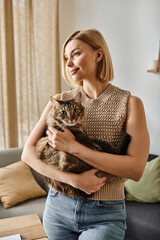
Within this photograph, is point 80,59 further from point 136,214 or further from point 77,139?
point 136,214

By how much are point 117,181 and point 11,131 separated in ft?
8.45

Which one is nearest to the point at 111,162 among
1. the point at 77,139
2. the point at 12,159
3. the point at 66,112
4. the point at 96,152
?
the point at 96,152

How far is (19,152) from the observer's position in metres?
3.01

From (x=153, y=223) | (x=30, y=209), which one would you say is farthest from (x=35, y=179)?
(x=153, y=223)

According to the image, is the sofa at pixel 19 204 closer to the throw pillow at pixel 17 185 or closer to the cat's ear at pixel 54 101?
the throw pillow at pixel 17 185

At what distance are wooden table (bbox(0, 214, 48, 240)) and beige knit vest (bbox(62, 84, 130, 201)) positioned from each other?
35 cm

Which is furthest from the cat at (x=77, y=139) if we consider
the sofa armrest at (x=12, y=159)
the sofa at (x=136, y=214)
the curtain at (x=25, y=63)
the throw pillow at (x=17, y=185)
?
the curtain at (x=25, y=63)

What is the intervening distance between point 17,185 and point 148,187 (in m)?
1.41

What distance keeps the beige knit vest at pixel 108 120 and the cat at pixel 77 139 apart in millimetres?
34

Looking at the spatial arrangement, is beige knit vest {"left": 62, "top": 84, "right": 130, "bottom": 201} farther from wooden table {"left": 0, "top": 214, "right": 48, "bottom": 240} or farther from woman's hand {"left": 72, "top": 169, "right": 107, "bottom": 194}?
wooden table {"left": 0, "top": 214, "right": 48, "bottom": 240}

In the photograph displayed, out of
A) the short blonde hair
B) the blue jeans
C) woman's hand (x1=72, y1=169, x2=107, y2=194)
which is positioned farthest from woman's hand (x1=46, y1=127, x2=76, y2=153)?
the short blonde hair

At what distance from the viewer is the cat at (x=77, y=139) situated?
106 centimetres

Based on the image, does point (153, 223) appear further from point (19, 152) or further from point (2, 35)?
point (2, 35)

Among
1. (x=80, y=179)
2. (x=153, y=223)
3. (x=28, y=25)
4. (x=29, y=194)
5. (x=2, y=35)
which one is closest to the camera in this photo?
(x=80, y=179)
